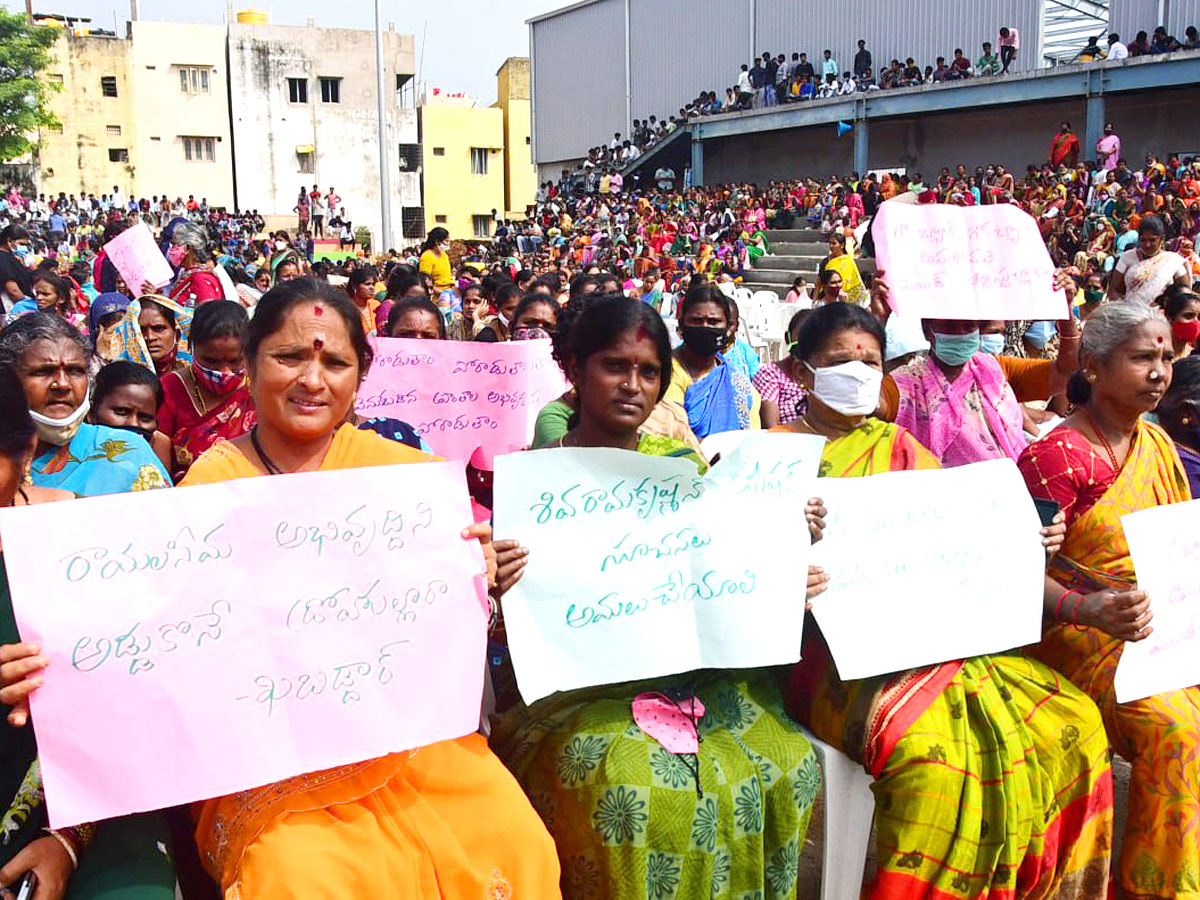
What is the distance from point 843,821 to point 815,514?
87cm

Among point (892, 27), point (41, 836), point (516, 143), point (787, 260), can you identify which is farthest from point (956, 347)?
point (516, 143)

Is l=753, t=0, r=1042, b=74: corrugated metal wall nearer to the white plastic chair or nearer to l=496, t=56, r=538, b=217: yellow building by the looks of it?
l=496, t=56, r=538, b=217: yellow building

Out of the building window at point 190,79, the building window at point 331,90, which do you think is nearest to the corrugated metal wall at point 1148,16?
the building window at point 331,90

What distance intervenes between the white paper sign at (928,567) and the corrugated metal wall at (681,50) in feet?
110

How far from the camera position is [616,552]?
2.50 metres

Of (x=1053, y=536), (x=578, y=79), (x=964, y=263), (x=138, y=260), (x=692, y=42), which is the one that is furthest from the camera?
(x=578, y=79)

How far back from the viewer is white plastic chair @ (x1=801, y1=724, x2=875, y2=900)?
277cm

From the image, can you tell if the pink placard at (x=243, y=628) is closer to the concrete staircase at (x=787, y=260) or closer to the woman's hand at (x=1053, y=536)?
the woman's hand at (x=1053, y=536)

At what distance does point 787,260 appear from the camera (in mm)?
23516

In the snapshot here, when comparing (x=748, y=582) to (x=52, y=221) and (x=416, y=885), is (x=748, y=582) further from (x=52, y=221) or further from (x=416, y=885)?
(x=52, y=221)

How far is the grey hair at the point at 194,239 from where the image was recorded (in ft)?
25.0

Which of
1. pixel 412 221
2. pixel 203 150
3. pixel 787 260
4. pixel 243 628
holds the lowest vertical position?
pixel 243 628

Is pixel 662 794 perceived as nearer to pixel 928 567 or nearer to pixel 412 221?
pixel 928 567

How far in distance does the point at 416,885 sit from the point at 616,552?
2.86ft
